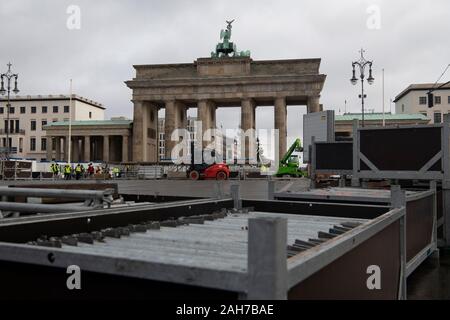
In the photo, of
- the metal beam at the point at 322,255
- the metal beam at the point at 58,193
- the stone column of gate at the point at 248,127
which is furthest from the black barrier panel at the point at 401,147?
the stone column of gate at the point at 248,127

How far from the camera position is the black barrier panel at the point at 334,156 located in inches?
436

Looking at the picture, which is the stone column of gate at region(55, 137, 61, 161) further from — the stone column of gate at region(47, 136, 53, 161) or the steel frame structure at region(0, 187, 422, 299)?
the steel frame structure at region(0, 187, 422, 299)

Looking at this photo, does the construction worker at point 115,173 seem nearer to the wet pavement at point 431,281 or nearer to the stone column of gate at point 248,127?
the stone column of gate at point 248,127

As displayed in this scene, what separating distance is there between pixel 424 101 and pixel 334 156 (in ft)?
331

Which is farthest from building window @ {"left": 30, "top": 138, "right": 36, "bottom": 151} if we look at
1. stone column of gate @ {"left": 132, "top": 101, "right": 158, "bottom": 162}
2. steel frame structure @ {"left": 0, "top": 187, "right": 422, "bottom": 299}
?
steel frame structure @ {"left": 0, "top": 187, "right": 422, "bottom": 299}

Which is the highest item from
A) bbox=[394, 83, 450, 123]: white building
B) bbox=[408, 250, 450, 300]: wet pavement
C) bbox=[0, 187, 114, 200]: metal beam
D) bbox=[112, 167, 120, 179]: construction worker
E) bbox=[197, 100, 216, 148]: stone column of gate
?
bbox=[394, 83, 450, 123]: white building

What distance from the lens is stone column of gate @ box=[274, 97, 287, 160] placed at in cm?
7407

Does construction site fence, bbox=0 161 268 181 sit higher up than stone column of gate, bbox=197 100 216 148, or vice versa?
stone column of gate, bbox=197 100 216 148

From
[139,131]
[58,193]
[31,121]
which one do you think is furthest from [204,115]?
[58,193]

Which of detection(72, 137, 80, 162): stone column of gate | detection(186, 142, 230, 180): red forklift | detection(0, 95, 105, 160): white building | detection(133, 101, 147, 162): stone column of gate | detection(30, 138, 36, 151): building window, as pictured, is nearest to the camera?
detection(186, 142, 230, 180): red forklift

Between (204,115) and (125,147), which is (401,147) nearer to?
(204,115)

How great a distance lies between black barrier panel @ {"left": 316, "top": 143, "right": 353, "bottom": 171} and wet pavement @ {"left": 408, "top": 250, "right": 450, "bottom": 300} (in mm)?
4002

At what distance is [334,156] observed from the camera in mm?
11422

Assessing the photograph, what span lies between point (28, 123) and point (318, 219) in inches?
4861
